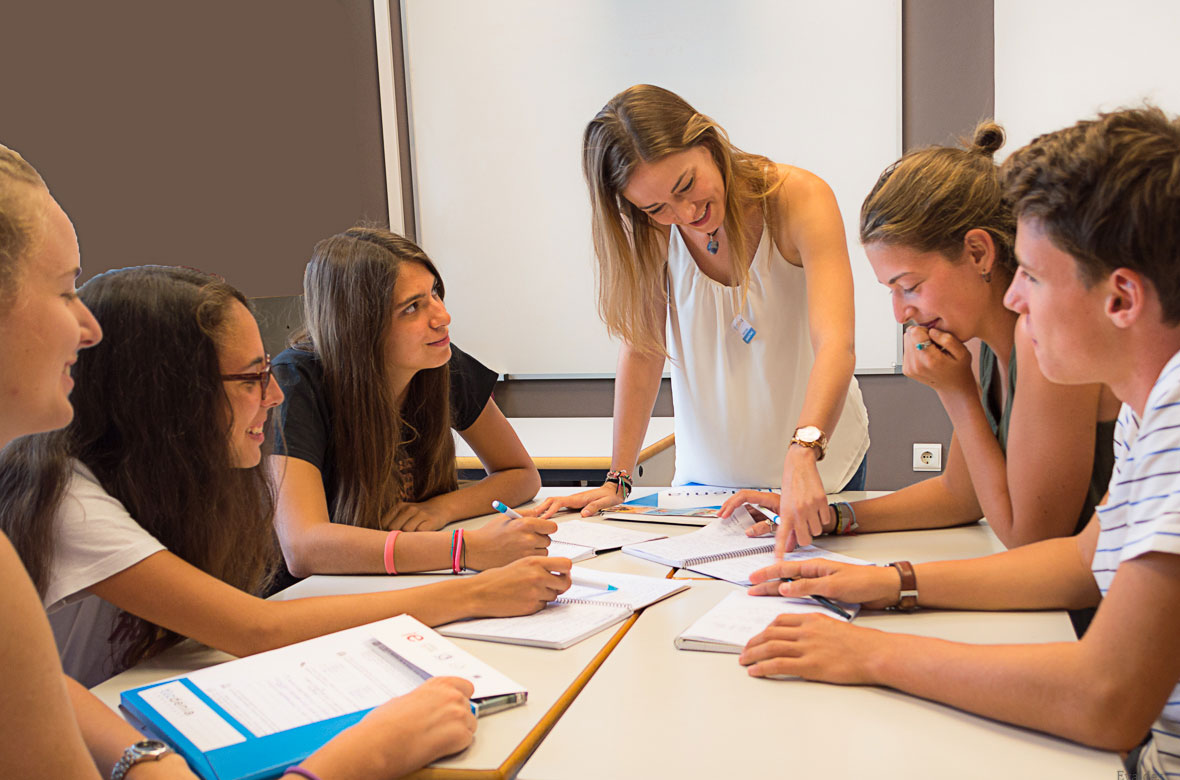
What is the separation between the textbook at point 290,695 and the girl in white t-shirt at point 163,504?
0.09 m

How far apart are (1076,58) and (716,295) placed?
85.2 inches

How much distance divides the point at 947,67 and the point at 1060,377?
9.20 ft

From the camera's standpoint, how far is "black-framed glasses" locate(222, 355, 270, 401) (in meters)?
1.34

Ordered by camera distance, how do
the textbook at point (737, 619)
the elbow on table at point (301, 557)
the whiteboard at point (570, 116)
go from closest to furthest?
1. the textbook at point (737, 619)
2. the elbow on table at point (301, 557)
3. the whiteboard at point (570, 116)

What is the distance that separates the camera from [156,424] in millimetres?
1267

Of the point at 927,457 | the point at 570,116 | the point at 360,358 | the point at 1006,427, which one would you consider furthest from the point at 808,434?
the point at 570,116

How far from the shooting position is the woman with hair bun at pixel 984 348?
1295 mm

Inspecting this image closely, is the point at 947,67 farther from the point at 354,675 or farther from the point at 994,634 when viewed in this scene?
the point at 354,675

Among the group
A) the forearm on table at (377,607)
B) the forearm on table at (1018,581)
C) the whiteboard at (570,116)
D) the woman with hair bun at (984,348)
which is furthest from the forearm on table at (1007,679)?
the whiteboard at (570,116)

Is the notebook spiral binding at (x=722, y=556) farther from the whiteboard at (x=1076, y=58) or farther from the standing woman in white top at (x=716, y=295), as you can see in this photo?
the whiteboard at (x=1076, y=58)

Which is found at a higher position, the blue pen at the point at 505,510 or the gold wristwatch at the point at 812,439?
the gold wristwatch at the point at 812,439

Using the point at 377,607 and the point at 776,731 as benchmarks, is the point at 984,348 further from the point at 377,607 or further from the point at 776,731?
the point at 377,607

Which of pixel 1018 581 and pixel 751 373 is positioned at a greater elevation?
pixel 751 373

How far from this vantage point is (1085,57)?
3.25 metres
